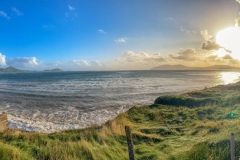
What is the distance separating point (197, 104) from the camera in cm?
2697

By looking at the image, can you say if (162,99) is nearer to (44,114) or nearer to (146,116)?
(146,116)

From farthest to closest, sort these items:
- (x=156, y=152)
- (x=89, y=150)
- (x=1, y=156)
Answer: (x=156, y=152), (x=89, y=150), (x=1, y=156)

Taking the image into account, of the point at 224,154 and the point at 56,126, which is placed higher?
the point at 224,154

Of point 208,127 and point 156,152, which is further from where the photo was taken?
point 208,127

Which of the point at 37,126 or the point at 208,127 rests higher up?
the point at 208,127

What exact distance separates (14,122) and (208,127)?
21.0 m

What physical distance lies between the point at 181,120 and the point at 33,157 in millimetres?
14771

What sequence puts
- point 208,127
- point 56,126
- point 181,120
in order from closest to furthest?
point 208,127, point 181,120, point 56,126

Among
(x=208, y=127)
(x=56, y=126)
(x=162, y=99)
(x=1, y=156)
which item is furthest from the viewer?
(x=162, y=99)

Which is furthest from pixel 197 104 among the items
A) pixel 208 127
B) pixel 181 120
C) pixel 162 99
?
pixel 208 127

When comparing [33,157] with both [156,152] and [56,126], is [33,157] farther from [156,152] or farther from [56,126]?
[56,126]

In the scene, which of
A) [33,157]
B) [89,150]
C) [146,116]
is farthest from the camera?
[146,116]

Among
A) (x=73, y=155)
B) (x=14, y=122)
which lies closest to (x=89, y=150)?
(x=73, y=155)

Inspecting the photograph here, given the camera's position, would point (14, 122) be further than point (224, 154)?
Yes
